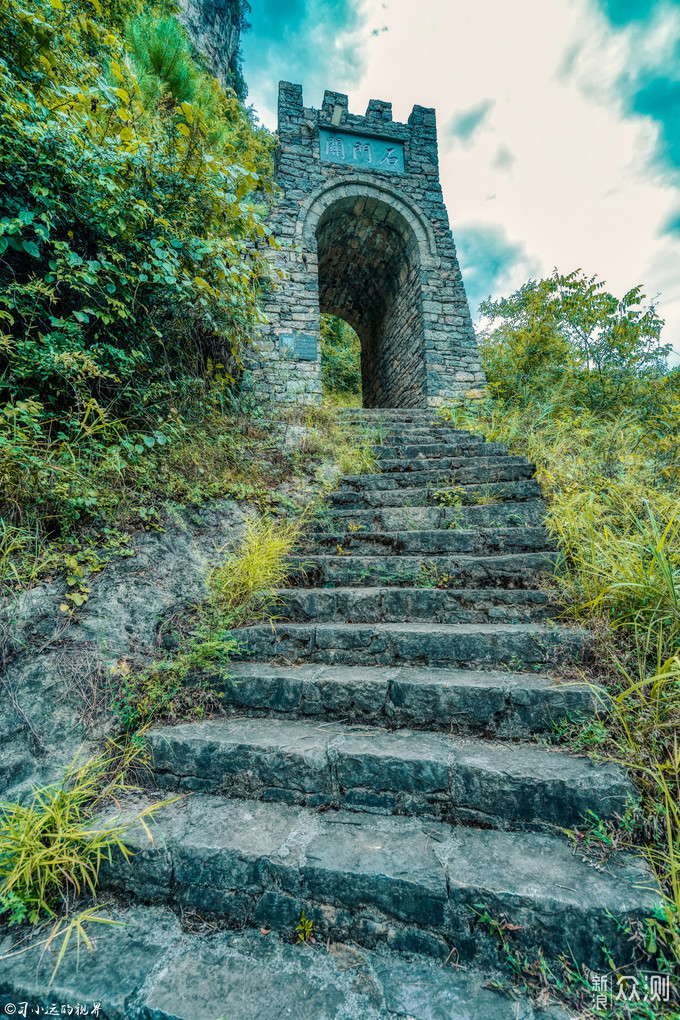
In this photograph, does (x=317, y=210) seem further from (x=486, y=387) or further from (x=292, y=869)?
(x=292, y=869)

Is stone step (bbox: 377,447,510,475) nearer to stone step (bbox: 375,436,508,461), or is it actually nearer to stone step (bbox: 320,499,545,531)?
stone step (bbox: 375,436,508,461)

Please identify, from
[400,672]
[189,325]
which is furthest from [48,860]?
[189,325]

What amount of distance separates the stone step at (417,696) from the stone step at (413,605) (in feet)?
1.11

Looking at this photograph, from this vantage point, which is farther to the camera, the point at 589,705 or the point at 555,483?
the point at 555,483

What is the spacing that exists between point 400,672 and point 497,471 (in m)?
1.96

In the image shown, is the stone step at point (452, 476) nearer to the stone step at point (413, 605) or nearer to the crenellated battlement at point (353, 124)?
the stone step at point (413, 605)

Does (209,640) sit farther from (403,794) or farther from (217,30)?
(217,30)

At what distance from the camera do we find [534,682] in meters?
1.57

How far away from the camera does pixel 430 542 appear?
254 cm

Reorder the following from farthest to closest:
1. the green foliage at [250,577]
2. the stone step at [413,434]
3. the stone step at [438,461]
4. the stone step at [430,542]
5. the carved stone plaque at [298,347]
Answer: the carved stone plaque at [298,347]
the stone step at [413,434]
the stone step at [438,461]
the stone step at [430,542]
the green foliage at [250,577]

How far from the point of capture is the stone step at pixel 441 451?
361 centimetres

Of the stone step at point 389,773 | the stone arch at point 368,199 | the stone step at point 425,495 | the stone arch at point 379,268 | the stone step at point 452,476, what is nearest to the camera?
the stone step at point 389,773

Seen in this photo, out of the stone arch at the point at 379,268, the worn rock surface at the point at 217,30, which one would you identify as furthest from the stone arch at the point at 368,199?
the worn rock surface at the point at 217,30

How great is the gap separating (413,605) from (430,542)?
553mm
